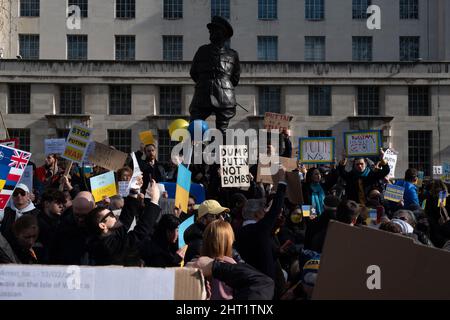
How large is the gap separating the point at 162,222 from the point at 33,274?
309cm

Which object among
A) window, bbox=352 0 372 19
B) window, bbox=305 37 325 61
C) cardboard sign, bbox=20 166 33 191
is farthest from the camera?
window, bbox=352 0 372 19

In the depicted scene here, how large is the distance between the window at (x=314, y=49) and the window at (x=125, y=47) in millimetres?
10291

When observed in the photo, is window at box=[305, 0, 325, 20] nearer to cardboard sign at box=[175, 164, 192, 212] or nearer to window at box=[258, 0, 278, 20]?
window at box=[258, 0, 278, 20]

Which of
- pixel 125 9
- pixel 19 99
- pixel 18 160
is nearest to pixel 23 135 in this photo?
pixel 19 99

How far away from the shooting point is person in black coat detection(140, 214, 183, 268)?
716 cm

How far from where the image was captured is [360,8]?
4856 cm

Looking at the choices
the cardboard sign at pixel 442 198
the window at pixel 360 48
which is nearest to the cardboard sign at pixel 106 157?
the cardboard sign at pixel 442 198

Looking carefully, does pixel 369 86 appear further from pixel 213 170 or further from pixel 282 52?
pixel 213 170

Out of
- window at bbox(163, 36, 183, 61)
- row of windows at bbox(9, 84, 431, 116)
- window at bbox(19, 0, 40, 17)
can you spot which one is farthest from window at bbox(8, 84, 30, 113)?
window at bbox(163, 36, 183, 61)

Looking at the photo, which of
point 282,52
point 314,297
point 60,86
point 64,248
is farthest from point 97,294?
point 282,52

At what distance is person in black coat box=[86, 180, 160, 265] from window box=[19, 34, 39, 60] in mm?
42937

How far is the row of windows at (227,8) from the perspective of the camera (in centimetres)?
4797

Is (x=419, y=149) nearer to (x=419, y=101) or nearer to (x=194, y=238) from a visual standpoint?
(x=419, y=101)

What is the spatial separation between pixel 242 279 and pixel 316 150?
13.3 meters
